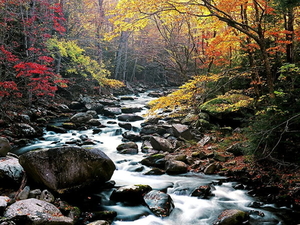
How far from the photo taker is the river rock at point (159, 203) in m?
5.18

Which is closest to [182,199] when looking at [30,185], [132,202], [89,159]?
[132,202]

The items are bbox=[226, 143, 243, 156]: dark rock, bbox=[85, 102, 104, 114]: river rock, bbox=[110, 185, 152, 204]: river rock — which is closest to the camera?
bbox=[110, 185, 152, 204]: river rock

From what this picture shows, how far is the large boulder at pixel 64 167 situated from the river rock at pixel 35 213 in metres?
1.01

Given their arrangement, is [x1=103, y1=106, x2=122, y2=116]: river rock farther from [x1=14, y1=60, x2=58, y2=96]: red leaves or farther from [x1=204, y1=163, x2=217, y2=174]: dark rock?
[x1=204, y1=163, x2=217, y2=174]: dark rock

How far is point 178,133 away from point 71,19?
1623cm

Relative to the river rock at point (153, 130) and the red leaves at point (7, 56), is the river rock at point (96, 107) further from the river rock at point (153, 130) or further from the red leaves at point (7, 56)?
the red leaves at point (7, 56)

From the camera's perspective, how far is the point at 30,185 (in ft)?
18.6

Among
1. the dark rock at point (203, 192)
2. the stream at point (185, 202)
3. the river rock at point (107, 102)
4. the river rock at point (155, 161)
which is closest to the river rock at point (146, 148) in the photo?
the stream at point (185, 202)

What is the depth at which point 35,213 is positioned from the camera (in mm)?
4199

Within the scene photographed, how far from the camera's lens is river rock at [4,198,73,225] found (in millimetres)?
4004

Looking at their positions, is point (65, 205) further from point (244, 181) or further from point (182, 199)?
point (244, 181)

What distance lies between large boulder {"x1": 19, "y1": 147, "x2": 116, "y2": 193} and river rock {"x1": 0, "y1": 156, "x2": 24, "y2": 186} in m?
0.26

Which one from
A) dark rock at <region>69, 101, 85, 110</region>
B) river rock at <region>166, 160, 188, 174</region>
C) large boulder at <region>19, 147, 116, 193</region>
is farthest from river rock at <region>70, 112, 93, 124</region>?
large boulder at <region>19, 147, 116, 193</region>

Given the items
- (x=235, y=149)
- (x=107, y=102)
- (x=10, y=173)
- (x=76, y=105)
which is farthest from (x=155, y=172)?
(x=107, y=102)
